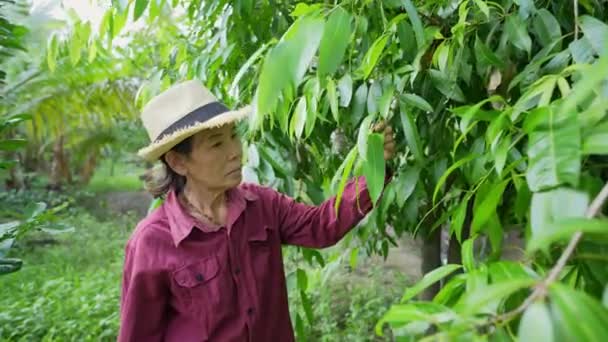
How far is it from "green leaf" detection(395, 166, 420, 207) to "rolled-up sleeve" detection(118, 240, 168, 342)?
0.46 metres

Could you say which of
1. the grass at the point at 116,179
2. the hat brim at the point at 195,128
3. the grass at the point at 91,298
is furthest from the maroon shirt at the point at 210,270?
the grass at the point at 116,179

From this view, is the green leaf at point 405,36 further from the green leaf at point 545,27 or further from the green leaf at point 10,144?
the green leaf at point 10,144

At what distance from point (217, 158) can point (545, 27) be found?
58cm

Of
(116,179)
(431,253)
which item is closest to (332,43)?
(431,253)

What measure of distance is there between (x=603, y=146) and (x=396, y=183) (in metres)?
0.48

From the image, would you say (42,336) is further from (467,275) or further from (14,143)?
(467,275)

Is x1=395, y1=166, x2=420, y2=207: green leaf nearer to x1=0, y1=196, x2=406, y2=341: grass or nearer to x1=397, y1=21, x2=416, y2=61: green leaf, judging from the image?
x1=397, y1=21, x2=416, y2=61: green leaf

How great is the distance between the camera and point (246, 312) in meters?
1.05

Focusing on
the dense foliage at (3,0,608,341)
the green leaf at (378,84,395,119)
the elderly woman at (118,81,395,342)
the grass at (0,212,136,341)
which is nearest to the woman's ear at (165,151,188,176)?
the elderly woman at (118,81,395,342)

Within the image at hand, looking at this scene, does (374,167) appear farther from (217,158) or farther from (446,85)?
(217,158)

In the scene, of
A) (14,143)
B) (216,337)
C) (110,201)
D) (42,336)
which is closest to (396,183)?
(216,337)

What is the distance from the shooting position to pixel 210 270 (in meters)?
1.03

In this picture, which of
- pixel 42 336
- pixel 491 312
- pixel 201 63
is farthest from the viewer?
pixel 42 336

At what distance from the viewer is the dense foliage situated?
14.3 inches
